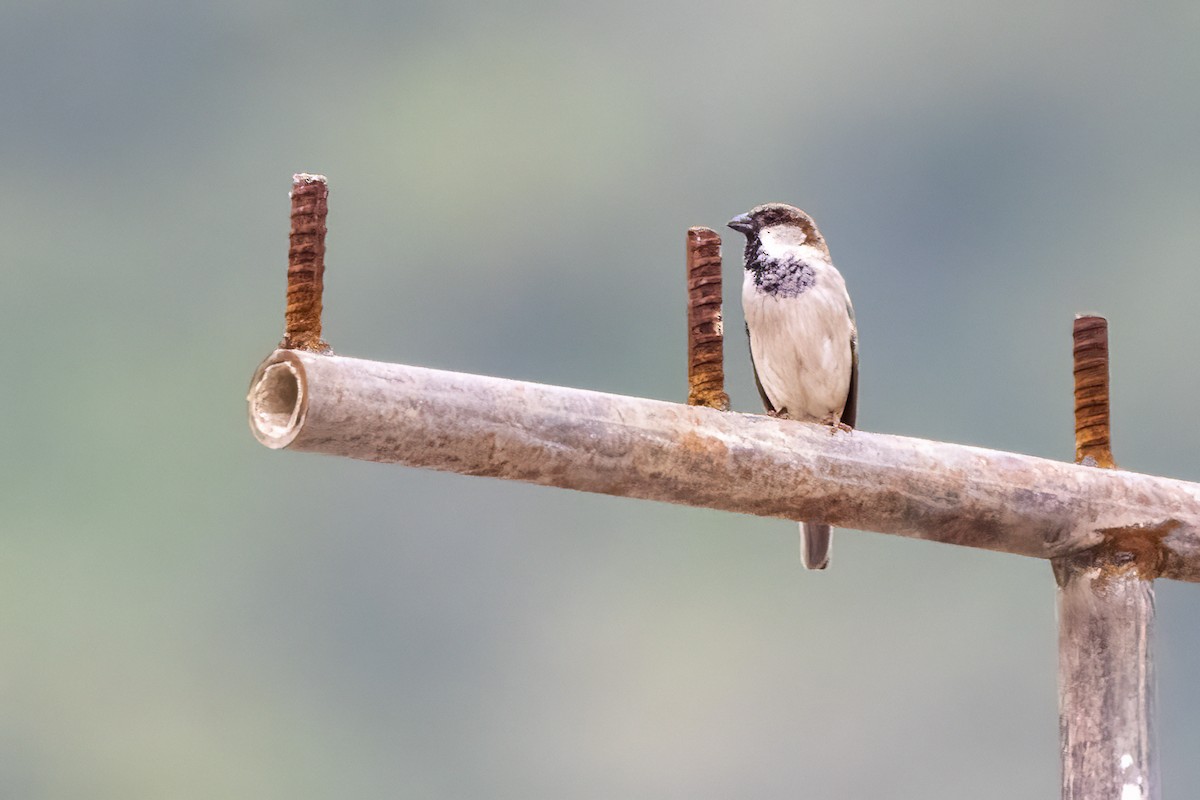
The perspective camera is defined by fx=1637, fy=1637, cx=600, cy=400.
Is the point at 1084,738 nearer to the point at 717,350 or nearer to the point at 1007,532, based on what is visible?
the point at 1007,532

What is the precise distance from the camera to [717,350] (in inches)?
146

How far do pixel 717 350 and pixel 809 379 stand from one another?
2.99 m

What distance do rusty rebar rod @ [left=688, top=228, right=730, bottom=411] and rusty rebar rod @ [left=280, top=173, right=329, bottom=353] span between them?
891 millimetres

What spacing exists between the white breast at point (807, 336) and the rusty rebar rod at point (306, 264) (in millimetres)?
3368

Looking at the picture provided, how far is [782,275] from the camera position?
6371mm

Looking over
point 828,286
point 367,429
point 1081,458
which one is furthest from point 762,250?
point 367,429

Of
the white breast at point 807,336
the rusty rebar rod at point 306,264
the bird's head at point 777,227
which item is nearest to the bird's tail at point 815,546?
the white breast at point 807,336

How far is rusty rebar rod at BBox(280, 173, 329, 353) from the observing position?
123 inches

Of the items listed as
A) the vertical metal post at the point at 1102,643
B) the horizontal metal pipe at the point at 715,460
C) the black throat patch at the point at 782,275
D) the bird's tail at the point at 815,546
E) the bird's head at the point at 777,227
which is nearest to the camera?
the horizontal metal pipe at the point at 715,460

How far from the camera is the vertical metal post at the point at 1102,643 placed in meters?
3.61

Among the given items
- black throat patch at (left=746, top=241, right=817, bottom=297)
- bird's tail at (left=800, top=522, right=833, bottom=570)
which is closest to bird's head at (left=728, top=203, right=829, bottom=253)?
black throat patch at (left=746, top=241, right=817, bottom=297)

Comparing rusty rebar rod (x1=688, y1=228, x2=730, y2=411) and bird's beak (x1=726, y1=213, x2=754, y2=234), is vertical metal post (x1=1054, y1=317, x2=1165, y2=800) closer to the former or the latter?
rusty rebar rod (x1=688, y1=228, x2=730, y2=411)

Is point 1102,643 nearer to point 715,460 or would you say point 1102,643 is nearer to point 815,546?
point 715,460

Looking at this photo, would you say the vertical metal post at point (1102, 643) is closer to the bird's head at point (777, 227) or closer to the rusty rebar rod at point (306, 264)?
the rusty rebar rod at point (306, 264)
